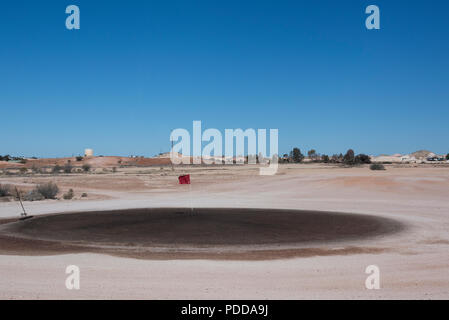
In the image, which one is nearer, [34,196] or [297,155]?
A: [34,196]

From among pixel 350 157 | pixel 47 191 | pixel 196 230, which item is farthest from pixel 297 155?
pixel 196 230

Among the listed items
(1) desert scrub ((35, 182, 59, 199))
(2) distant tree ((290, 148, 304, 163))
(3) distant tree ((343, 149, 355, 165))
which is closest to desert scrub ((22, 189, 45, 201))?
(1) desert scrub ((35, 182, 59, 199))

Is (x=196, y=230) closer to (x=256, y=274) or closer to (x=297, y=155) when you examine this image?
(x=256, y=274)

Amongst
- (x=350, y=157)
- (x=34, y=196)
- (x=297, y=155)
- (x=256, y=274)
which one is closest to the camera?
(x=256, y=274)

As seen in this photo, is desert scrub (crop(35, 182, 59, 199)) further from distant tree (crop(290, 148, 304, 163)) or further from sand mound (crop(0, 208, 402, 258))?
distant tree (crop(290, 148, 304, 163))

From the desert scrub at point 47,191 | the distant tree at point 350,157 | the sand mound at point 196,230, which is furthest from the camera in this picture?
the distant tree at point 350,157

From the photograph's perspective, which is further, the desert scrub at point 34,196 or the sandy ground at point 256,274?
the desert scrub at point 34,196

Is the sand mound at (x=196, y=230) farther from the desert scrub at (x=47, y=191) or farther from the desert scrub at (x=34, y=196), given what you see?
the desert scrub at (x=47, y=191)

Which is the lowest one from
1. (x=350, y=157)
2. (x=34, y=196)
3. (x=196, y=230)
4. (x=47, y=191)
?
(x=196, y=230)

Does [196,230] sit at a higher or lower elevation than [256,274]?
lower

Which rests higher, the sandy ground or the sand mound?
the sandy ground

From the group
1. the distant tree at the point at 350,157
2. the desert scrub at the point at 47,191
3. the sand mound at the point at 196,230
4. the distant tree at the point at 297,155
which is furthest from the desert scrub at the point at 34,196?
the distant tree at the point at 297,155
